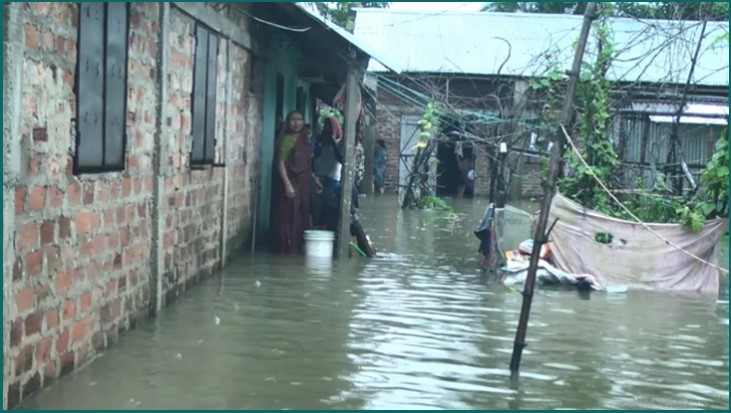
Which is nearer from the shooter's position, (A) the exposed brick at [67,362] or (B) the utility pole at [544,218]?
(A) the exposed brick at [67,362]

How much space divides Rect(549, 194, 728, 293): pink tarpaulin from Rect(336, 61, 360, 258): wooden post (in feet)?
9.09

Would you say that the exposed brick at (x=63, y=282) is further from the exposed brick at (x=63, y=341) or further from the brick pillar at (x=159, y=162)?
the brick pillar at (x=159, y=162)

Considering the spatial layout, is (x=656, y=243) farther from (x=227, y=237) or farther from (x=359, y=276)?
(x=227, y=237)

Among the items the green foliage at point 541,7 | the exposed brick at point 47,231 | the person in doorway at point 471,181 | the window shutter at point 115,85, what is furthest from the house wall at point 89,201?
the green foliage at point 541,7

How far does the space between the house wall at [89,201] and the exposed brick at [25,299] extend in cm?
1

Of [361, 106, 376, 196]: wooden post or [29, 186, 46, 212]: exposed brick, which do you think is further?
[361, 106, 376, 196]: wooden post

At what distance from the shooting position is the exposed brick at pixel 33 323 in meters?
4.78

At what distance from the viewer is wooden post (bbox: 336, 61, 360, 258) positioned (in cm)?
1161

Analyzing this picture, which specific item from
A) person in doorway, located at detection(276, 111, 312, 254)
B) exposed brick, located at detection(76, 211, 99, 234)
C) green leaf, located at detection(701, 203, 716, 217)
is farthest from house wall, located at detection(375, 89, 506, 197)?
exposed brick, located at detection(76, 211, 99, 234)

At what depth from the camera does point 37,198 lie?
192 inches

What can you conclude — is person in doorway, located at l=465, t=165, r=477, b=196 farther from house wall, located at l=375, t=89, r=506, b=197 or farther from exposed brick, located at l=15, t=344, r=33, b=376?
exposed brick, located at l=15, t=344, r=33, b=376

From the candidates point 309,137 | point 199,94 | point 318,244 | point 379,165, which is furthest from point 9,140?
point 379,165

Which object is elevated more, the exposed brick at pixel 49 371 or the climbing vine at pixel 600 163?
the climbing vine at pixel 600 163

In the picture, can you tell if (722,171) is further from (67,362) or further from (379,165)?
(379,165)
